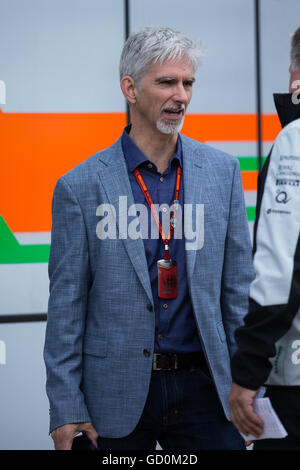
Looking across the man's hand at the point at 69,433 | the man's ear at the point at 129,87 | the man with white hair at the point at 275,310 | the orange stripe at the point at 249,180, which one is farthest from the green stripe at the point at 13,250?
the man with white hair at the point at 275,310

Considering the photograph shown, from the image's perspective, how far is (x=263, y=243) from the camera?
181cm

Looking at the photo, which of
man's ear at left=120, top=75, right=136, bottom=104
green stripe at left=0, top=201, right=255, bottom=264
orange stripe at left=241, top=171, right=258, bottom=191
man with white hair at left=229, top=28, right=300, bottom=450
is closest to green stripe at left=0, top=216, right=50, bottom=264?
green stripe at left=0, top=201, right=255, bottom=264

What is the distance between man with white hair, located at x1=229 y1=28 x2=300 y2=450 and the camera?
5.74 ft

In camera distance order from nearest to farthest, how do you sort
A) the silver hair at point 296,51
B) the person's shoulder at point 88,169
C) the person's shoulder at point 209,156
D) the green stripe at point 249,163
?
1. the silver hair at point 296,51
2. the person's shoulder at point 88,169
3. the person's shoulder at point 209,156
4. the green stripe at point 249,163

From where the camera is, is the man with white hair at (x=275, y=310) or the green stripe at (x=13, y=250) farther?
the green stripe at (x=13, y=250)

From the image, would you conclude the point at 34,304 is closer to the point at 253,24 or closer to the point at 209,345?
the point at 209,345

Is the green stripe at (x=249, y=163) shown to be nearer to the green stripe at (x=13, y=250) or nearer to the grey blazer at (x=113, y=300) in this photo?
the green stripe at (x=13, y=250)

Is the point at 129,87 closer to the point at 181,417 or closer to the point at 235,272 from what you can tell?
the point at 235,272

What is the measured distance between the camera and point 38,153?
377 centimetres

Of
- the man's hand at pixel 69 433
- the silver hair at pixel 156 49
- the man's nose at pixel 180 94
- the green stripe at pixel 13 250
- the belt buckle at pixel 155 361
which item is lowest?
the man's hand at pixel 69 433

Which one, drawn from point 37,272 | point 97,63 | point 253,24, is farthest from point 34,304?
point 253,24

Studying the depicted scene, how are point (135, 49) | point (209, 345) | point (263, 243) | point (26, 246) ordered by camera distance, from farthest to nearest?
point (26, 246) → point (135, 49) → point (209, 345) → point (263, 243)

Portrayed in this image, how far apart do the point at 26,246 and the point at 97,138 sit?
0.73 meters

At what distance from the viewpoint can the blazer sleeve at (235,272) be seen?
2.52m
